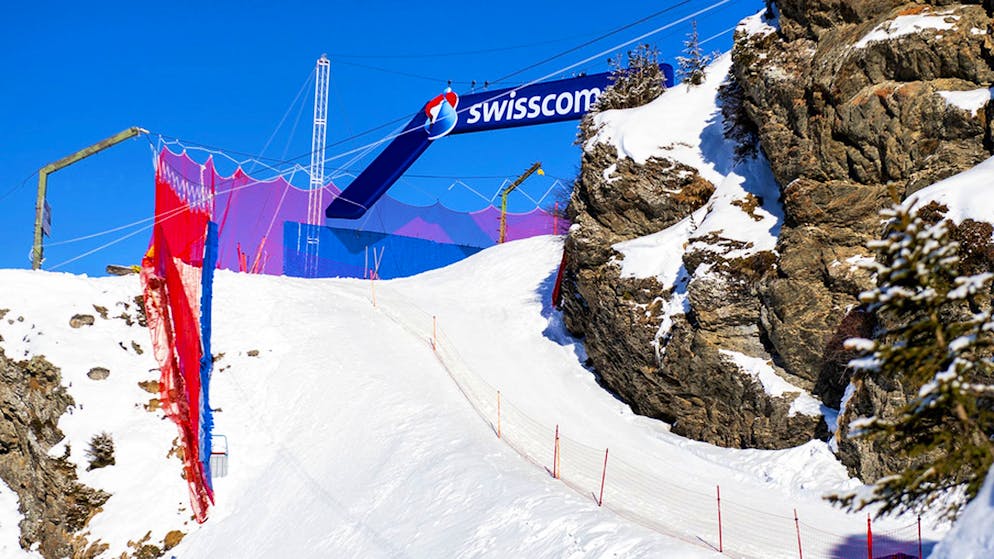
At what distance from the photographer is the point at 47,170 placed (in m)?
24.8

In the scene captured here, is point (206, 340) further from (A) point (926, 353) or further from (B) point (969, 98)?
(B) point (969, 98)

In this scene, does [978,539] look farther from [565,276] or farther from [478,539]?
[565,276]

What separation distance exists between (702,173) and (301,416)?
14.7 metres

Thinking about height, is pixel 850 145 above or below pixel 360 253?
above

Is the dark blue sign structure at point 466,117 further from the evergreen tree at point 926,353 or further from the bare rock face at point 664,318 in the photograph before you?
the evergreen tree at point 926,353

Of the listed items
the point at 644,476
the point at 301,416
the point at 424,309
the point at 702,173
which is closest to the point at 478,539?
the point at 644,476

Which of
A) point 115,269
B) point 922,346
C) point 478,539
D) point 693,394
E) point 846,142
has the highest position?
point 846,142

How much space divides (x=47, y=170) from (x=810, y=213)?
2250 cm

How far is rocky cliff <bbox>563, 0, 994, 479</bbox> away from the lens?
1900cm

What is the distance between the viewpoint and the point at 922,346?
8.02m

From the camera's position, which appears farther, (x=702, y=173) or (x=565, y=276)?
(x=565, y=276)

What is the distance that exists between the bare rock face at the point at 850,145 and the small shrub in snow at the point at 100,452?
17.7 meters

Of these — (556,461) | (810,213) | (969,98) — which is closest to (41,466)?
(556,461)

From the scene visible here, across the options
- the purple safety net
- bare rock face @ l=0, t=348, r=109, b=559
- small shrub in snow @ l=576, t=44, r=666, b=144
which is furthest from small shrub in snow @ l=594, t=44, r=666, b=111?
bare rock face @ l=0, t=348, r=109, b=559
